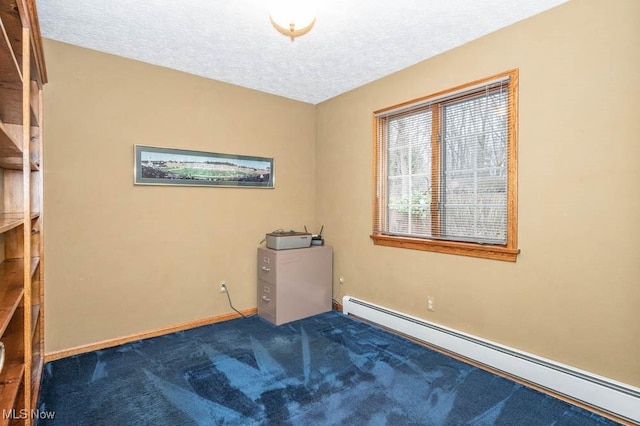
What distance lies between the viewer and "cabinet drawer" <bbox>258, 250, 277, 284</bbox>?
3436 mm

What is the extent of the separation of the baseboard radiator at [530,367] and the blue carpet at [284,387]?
0.09m

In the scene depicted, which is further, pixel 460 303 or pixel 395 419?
pixel 460 303

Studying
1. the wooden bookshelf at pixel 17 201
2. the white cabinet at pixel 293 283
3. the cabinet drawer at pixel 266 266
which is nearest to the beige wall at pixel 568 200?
the white cabinet at pixel 293 283

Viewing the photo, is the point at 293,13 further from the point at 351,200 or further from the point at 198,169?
the point at 351,200

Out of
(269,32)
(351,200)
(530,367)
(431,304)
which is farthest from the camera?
(351,200)

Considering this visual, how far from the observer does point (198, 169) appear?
3.33 meters

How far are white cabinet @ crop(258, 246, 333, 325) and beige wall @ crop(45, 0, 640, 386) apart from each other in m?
0.20

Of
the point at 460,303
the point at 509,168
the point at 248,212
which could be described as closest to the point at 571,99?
the point at 509,168

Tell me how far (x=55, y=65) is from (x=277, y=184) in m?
2.22

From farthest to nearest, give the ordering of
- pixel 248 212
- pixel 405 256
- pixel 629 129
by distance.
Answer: pixel 248 212
pixel 405 256
pixel 629 129

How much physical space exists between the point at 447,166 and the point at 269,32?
1791 mm

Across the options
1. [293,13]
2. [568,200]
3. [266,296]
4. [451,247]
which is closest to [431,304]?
[451,247]

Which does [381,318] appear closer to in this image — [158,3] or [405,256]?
[405,256]

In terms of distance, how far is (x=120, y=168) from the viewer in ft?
9.60
